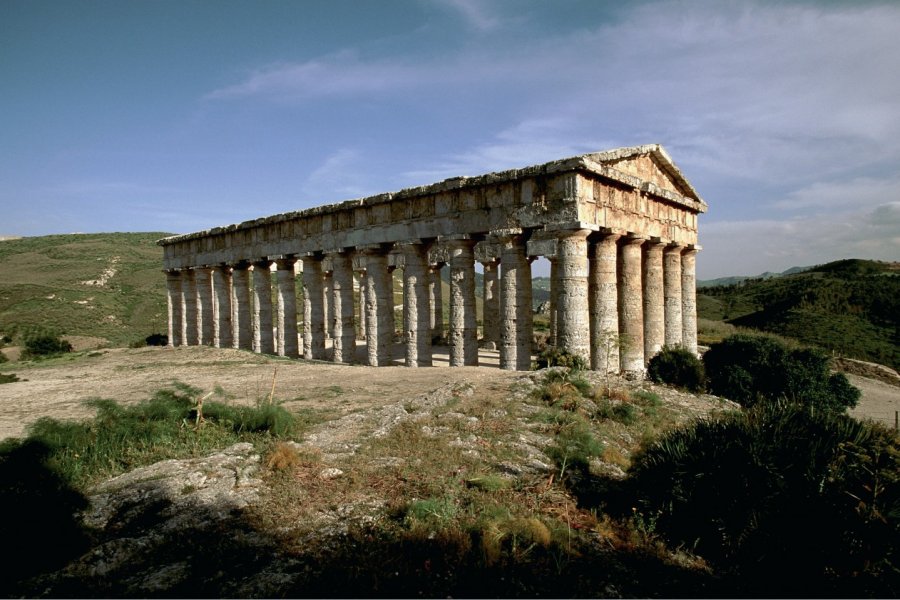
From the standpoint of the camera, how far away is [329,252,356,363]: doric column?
23.4 meters

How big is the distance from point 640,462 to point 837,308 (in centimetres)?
4531

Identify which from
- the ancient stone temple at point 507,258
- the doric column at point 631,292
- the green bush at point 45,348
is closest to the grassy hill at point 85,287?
the green bush at point 45,348

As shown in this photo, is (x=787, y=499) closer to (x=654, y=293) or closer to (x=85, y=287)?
(x=654, y=293)

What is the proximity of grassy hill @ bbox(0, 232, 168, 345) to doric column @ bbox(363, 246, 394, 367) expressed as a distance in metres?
30.9

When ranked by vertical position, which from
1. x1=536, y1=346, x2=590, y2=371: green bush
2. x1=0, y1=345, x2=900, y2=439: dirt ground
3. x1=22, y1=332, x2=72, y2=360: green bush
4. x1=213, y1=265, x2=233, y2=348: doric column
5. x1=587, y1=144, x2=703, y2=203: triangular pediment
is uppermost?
x1=587, y1=144, x2=703, y2=203: triangular pediment

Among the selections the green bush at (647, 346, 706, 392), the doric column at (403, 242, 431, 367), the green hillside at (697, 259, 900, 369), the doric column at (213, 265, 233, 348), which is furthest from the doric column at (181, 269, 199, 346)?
the green hillside at (697, 259, 900, 369)

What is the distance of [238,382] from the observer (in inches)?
606

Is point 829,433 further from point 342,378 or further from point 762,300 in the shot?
point 762,300

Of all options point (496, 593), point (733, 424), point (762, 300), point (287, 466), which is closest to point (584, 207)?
point (733, 424)

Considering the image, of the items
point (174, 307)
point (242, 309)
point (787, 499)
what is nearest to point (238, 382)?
point (787, 499)

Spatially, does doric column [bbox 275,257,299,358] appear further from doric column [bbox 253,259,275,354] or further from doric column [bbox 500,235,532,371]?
doric column [bbox 500,235,532,371]

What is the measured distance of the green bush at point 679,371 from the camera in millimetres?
14398

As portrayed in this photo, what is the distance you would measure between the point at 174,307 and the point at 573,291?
2747 cm

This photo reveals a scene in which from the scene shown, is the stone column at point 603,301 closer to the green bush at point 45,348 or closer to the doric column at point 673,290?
the doric column at point 673,290
